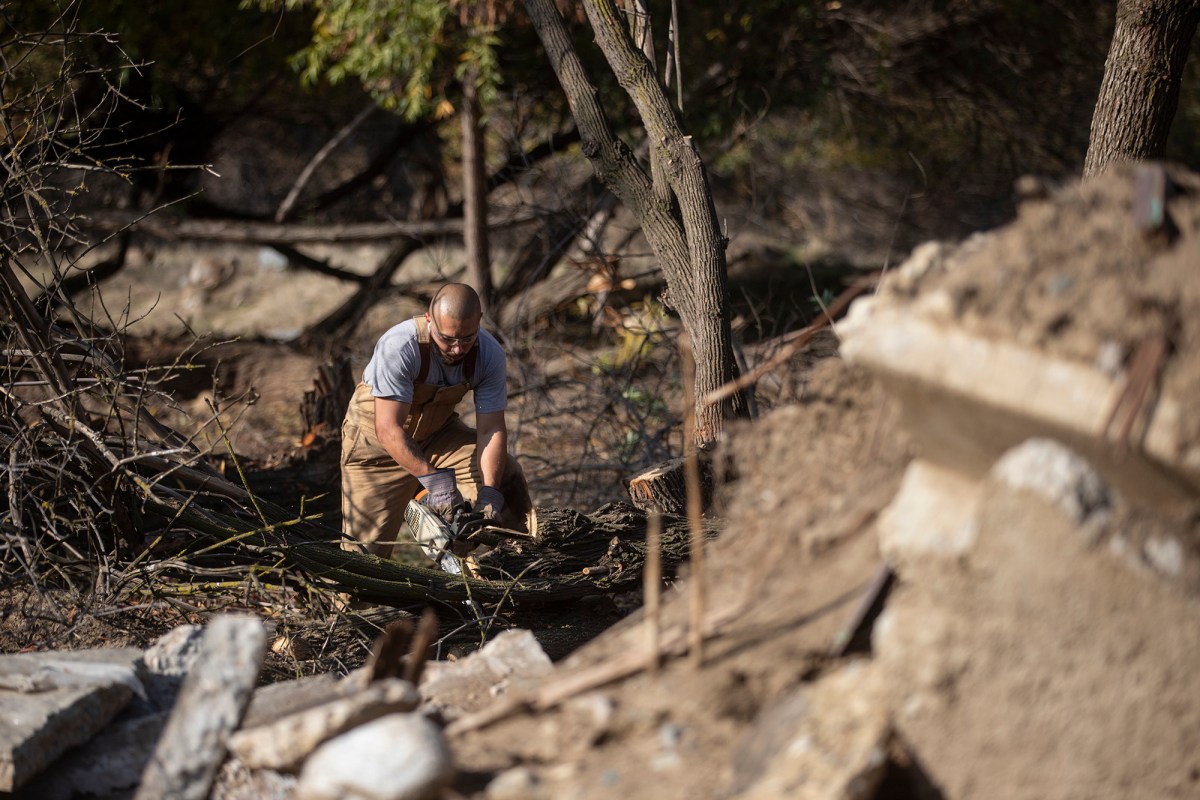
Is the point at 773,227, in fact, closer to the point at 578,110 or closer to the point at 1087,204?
the point at 578,110

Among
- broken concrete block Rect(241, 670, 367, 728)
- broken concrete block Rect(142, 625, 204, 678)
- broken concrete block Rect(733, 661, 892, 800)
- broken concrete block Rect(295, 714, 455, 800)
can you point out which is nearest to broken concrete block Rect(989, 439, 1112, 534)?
broken concrete block Rect(733, 661, 892, 800)

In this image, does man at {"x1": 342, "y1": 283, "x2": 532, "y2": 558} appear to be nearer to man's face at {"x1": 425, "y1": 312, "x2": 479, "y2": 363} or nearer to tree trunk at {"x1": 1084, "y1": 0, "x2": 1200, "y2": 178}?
man's face at {"x1": 425, "y1": 312, "x2": 479, "y2": 363}

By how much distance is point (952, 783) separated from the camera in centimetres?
204

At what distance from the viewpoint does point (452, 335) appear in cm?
445

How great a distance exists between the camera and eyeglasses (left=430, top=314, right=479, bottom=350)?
447 cm

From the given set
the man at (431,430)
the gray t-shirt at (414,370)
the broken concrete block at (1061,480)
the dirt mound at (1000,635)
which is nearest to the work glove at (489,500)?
the man at (431,430)

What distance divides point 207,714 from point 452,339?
2337mm

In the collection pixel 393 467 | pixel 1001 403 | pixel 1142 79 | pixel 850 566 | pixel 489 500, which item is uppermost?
pixel 1142 79

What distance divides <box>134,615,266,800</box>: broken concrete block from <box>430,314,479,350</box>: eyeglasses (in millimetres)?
2156

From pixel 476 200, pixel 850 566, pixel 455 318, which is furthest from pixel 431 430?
pixel 476 200

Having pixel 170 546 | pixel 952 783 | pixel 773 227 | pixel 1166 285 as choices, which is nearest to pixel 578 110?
pixel 170 546

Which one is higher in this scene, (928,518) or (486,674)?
(928,518)

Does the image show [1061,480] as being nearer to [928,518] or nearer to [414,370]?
[928,518]

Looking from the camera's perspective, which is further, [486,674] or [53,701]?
[486,674]
